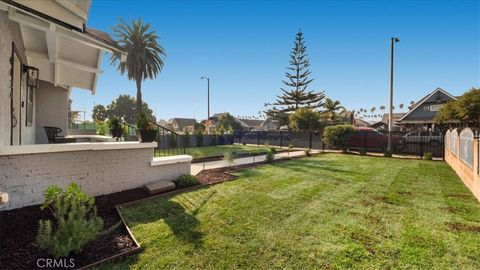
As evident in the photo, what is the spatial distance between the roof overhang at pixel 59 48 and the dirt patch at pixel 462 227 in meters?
7.29

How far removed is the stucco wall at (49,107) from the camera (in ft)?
28.8

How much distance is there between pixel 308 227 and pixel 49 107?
10.5 meters

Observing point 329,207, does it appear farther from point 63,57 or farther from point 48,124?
point 48,124

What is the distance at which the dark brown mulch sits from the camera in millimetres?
2805

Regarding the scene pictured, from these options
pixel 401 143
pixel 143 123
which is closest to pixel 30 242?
pixel 143 123

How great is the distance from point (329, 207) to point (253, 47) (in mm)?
22779

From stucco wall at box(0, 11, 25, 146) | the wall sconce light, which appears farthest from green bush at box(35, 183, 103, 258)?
the wall sconce light

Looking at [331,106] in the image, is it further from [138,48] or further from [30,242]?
[30,242]

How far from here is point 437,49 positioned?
18.2 m

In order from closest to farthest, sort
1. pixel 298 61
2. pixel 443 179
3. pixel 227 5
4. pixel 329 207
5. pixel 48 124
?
pixel 329 207 → pixel 443 179 → pixel 48 124 → pixel 227 5 → pixel 298 61

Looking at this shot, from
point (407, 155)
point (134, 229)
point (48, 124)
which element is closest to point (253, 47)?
point (407, 155)

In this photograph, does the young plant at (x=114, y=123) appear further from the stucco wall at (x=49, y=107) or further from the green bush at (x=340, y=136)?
the green bush at (x=340, y=136)

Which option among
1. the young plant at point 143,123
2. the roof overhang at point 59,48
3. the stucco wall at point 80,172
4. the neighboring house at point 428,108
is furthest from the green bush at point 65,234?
the neighboring house at point 428,108

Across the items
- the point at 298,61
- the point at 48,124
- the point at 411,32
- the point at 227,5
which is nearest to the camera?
the point at 48,124
